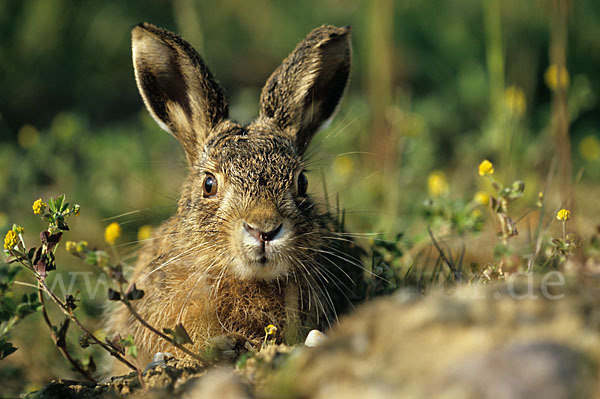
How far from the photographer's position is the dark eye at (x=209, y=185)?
14.4 feet

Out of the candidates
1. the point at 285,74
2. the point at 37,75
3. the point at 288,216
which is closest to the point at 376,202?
the point at 285,74

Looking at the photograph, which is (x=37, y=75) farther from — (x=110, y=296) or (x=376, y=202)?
(x=110, y=296)

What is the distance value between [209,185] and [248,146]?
0.35 metres

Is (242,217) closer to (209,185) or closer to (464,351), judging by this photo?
(209,185)

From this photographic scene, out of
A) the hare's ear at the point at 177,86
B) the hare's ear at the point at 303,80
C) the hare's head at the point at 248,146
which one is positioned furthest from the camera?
the hare's ear at the point at 303,80

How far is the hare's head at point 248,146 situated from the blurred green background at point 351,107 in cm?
35

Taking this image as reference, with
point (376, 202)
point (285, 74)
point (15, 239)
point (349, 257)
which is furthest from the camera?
point (376, 202)

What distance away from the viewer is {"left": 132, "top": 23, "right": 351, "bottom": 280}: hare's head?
12.4ft

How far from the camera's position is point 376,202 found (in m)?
6.70

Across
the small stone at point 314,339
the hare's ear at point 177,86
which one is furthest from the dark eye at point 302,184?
the small stone at point 314,339

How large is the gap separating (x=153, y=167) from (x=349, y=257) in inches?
145

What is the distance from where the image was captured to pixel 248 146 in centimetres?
437

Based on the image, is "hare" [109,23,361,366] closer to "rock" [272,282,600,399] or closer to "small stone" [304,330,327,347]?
"small stone" [304,330,327,347]

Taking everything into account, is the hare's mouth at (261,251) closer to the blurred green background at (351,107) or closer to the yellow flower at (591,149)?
the blurred green background at (351,107)
